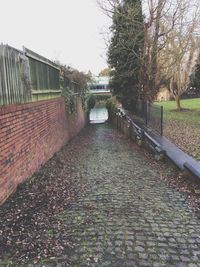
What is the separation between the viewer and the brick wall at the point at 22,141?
4469 millimetres

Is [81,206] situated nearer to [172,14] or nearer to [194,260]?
[194,260]

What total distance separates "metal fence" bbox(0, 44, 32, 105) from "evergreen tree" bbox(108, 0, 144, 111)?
13.0 m

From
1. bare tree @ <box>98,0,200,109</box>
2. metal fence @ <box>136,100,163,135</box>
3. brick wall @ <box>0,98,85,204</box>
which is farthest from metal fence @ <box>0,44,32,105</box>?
bare tree @ <box>98,0,200,109</box>

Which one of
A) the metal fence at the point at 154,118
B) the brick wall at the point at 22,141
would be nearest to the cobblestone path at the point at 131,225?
the brick wall at the point at 22,141

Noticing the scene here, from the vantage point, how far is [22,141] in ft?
17.8

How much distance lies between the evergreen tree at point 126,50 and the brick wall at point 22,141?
11.7m

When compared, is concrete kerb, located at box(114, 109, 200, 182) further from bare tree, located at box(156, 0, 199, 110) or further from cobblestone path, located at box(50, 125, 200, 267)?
bare tree, located at box(156, 0, 199, 110)

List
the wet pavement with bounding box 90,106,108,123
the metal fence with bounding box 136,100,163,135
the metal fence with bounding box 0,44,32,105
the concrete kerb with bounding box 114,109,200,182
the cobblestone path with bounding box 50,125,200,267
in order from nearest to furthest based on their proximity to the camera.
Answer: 1. the cobblestone path with bounding box 50,125,200,267
2. the metal fence with bounding box 0,44,32,105
3. the concrete kerb with bounding box 114,109,200,182
4. the metal fence with bounding box 136,100,163,135
5. the wet pavement with bounding box 90,106,108,123

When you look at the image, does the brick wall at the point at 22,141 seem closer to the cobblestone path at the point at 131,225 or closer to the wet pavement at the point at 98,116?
the cobblestone path at the point at 131,225

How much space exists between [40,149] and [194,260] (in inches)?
186

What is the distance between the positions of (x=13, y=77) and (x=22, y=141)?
1197mm

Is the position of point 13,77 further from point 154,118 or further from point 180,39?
point 180,39

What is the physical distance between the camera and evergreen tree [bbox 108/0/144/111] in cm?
1798

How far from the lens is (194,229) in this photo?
3.71 meters
